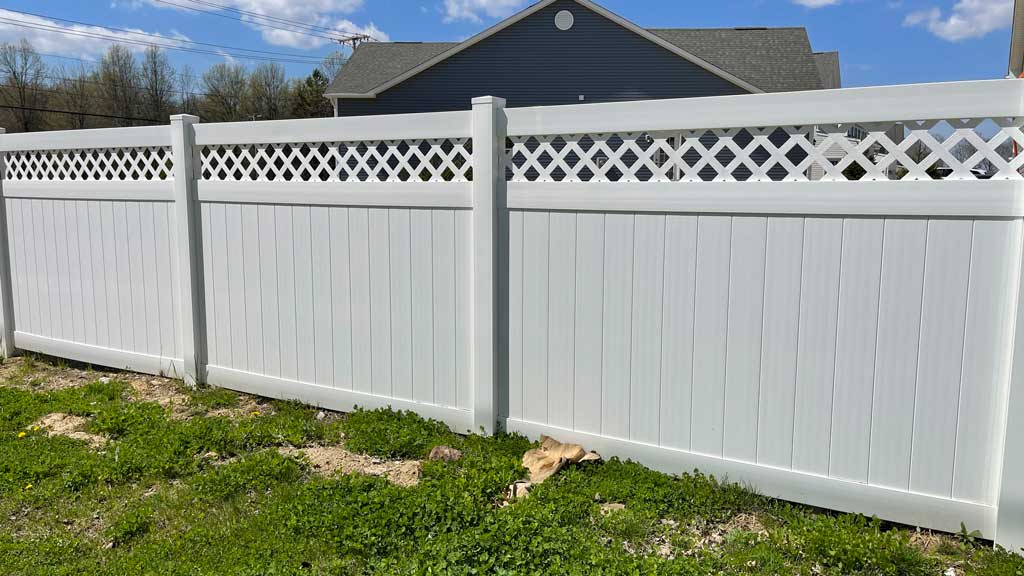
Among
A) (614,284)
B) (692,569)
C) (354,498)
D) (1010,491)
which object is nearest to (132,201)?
(354,498)

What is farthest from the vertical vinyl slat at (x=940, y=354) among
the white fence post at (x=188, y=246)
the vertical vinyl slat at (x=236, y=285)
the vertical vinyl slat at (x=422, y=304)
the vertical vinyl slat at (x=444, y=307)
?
the white fence post at (x=188, y=246)

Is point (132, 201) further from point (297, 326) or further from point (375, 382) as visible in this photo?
point (375, 382)

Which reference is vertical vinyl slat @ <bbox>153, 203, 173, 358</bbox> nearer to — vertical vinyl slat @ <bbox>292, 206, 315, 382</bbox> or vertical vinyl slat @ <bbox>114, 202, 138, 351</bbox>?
vertical vinyl slat @ <bbox>114, 202, 138, 351</bbox>

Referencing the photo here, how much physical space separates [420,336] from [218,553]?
5.58 ft

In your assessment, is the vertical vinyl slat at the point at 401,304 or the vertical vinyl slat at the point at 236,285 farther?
the vertical vinyl slat at the point at 236,285

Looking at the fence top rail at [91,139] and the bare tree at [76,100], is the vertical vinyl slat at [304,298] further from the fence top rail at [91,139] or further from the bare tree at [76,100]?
the bare tree at [76,100]

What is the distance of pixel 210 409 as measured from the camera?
16.2ft

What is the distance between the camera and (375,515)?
3.16m

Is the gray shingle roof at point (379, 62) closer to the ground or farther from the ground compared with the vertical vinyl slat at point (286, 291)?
farther from the ground

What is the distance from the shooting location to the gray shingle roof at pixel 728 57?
17.6 metres

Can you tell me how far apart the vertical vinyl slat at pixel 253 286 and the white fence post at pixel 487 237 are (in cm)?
171

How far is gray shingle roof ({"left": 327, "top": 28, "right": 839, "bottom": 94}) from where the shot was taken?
1759 cm

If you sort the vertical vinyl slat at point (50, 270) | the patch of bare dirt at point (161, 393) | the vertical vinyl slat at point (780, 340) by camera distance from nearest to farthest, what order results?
the vertical vinyl slat at point (780, 340), the patch of bare dirt at point (161, 393), the vertical vinyl slat at point (50, 270)

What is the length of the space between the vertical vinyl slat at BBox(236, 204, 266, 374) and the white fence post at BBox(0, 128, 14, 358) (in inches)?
112
